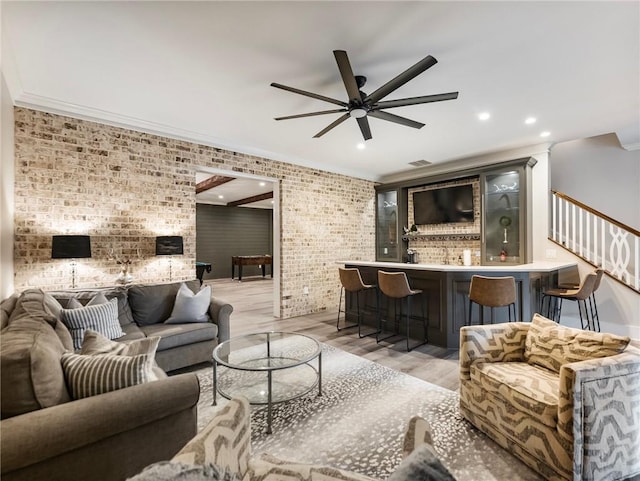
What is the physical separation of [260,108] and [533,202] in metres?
4.47

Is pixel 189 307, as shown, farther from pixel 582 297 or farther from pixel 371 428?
pixel 582 297

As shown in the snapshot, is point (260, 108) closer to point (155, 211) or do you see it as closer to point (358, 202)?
point (155, 211)

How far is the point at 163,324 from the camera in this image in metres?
3.17

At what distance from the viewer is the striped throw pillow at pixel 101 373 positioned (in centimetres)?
130

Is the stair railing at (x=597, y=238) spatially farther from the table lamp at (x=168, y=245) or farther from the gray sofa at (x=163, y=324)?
the table lamp at (x=168, y=245)

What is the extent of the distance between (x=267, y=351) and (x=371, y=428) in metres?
1.21

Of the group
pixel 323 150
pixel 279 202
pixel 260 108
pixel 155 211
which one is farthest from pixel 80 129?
pixel 323 150

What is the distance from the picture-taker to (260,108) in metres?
3.45

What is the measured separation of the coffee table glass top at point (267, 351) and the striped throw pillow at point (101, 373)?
88 centimetres

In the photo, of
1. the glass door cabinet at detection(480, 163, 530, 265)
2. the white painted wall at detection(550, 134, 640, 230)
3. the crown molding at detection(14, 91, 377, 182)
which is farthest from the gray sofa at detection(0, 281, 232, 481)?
the white painted wall at detection(550, 134, 640, 230)

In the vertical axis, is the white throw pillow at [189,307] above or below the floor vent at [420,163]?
below

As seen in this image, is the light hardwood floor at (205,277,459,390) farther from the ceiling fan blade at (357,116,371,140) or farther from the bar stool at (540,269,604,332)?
the ceiling fan blade at (357,116,371,140)

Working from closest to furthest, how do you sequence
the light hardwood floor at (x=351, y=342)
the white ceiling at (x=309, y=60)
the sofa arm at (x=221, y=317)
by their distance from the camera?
the white ceiling at (x=309, y=60)
the light hardwood floor at (x=351, y=342)
the sofa arm at (x=221, y=317)

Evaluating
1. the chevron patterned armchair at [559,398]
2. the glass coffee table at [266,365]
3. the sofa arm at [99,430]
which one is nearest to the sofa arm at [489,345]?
the chevron patterned armchair at [559,398]
